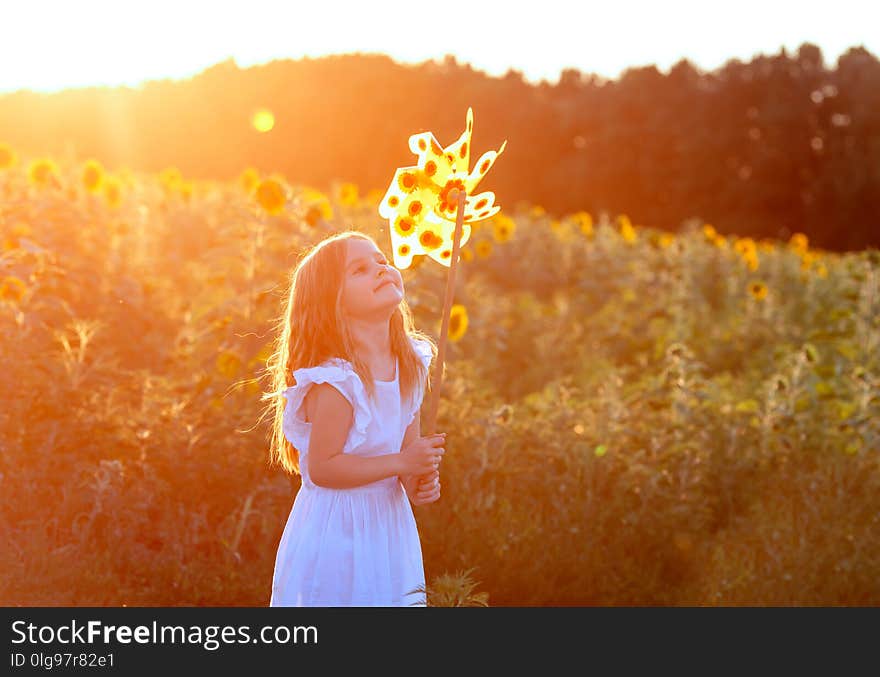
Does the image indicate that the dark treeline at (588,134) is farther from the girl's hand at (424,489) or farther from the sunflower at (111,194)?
the girl's hand at (424,489)

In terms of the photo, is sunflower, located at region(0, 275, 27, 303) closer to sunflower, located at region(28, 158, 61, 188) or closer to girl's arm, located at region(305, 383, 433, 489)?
sunflower, located at region(28, 158, 61, 188)

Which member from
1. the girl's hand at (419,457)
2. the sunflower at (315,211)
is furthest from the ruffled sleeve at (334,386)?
the sunflower at (315,211)

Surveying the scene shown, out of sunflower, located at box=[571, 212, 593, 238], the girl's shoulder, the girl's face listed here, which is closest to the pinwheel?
the girl's face

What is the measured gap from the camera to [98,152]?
30.6 m

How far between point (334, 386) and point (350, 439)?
0.47 feet

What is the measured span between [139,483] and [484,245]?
4.34m

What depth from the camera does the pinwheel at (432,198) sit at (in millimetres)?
2670

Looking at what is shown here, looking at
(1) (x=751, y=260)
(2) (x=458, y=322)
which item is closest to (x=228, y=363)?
(2) (x=458, y=322)

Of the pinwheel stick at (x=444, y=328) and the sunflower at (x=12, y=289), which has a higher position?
the sunflower at (x=12, y=289)

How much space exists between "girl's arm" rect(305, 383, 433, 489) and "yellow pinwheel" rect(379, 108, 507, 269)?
471 millimetres

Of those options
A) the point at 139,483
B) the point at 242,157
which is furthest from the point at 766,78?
the point at 139,483

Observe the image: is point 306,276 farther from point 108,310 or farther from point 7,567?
point 108,310

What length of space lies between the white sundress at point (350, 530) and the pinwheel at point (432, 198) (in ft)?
1.34

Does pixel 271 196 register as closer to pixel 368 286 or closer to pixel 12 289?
pixel 12 289
